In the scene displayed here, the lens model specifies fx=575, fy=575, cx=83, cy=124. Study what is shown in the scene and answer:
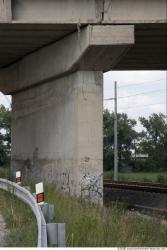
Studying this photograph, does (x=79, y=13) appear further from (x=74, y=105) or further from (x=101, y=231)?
(x=101, y=231)

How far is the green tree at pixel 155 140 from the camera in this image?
10331cm

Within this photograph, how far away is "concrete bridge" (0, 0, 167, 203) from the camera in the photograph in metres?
17.4

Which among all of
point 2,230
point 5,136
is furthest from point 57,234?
point 5,136

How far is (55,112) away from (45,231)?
13.6m

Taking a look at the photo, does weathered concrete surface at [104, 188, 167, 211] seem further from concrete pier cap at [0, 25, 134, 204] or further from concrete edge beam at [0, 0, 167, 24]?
concrete edge beam at [0, 0, 167, 24]

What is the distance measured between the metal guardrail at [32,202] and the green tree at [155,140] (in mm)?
87848

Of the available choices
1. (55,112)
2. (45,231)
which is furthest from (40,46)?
(45,231)

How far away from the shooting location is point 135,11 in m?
17.5

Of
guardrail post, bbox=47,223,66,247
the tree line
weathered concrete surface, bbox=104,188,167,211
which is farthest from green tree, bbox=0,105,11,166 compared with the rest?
guardrail post, bbox=47,223,66,247

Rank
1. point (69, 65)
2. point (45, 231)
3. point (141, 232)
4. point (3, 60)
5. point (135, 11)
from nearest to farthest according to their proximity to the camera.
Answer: point (45, 231) < point (141, 232) < point (135, 11) < point (69, 65) < point (3, 60)

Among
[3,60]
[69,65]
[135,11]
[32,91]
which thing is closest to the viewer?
[135,11]

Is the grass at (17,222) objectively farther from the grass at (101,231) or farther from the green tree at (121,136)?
the green tree at (121,136)

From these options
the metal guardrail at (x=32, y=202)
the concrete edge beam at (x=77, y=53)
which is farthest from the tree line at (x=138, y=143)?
the metal guardrail at (x=32, y=202)

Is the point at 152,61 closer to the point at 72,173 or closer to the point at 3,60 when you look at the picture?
the point at 3,60
